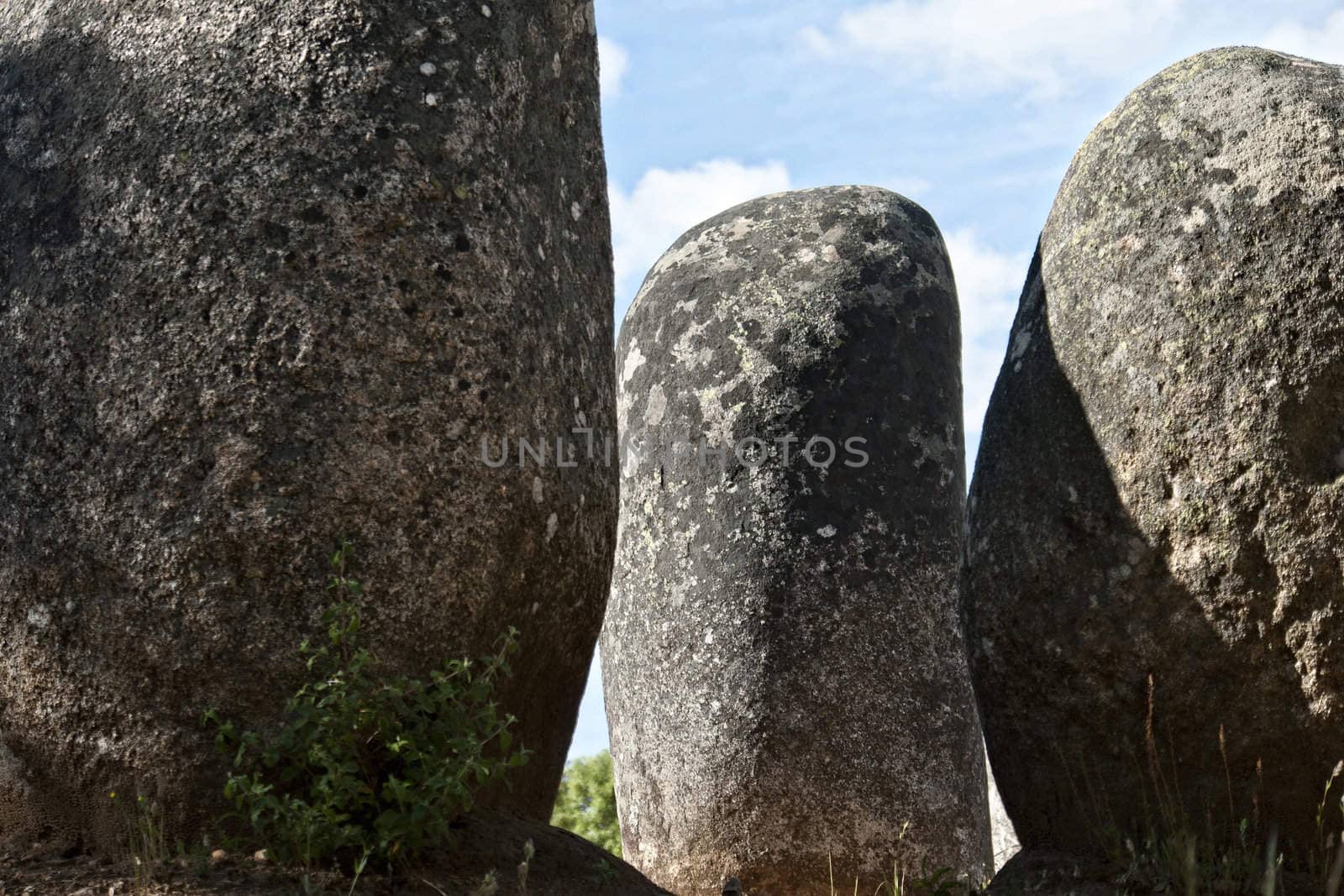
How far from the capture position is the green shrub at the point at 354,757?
11.6ft

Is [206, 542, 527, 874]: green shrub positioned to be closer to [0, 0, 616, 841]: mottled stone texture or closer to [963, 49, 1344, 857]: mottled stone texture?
[0, 0, 616, 841]: mottled stone texture

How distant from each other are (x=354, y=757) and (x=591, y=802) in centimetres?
954

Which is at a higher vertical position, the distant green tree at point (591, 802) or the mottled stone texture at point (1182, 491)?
the mottled stone texture at point (1182, 491)

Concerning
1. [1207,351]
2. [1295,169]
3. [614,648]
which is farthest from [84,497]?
[614,648]

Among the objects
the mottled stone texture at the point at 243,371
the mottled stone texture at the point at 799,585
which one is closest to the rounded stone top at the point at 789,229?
the mottled stone texture at the point at 799,585

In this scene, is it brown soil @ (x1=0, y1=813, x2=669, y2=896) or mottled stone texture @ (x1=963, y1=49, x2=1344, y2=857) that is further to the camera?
mottled stone texture @ (x1=963, y1=49, x2=1344, y2=857)

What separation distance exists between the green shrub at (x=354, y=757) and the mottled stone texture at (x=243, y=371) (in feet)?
0.32

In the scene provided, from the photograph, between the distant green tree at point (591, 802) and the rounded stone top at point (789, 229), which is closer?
the rounded stone top at point (789, 229)

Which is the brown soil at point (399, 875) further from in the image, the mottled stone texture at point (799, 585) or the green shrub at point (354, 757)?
the mottled stone texture at point (799, 585)

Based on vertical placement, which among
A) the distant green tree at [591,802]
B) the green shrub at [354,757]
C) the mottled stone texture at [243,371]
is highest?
the mottled stone texture at [243,371]

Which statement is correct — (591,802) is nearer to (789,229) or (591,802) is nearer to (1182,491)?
(789,229)

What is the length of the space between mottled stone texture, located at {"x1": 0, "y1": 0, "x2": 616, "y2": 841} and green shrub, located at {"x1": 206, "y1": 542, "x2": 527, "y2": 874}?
98mm

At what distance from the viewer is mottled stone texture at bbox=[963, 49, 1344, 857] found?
393 centimetres

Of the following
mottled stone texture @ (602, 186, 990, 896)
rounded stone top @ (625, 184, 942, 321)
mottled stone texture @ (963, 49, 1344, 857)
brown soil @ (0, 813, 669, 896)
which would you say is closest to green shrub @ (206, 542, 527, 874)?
brown soil @ (0, 813, 669, 896)
